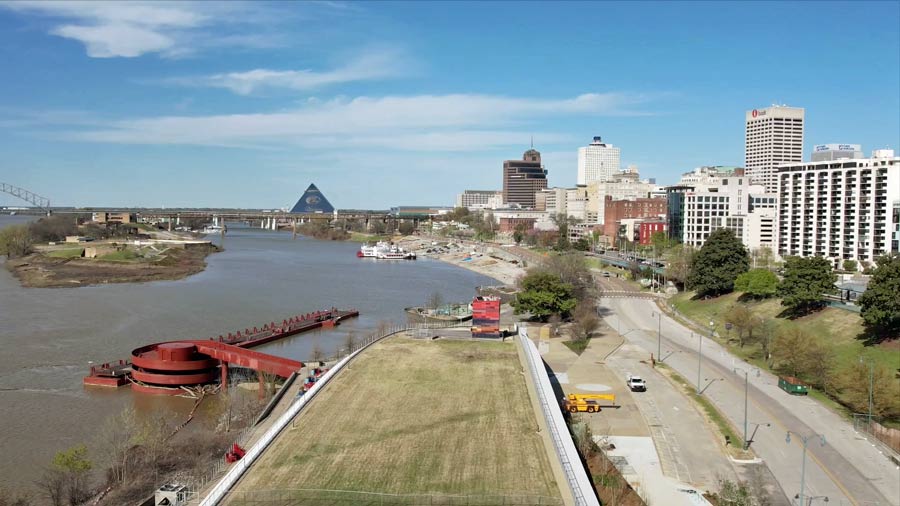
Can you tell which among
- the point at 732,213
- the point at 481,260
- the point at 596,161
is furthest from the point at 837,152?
the point at 596,161

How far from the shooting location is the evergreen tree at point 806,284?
3078 cm

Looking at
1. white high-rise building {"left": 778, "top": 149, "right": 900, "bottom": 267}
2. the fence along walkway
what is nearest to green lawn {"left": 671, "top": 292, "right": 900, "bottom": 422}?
the fence along walkway

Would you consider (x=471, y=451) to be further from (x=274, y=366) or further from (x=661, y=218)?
(x=661, y=218)

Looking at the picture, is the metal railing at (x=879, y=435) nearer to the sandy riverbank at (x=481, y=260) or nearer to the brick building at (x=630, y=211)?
the sandy riverbank at (x=481, y=260)

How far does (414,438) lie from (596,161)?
541 ft

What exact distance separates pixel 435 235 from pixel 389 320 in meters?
85.0

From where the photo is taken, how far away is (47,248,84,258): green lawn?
6512 centimetres

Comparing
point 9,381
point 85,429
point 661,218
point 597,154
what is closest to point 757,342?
point 85,429

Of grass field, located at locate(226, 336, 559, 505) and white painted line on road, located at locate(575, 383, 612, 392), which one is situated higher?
grass field, located at locate(226, 336, 559, 505)

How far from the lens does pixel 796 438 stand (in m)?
18.2

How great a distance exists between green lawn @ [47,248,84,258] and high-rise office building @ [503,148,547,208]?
12668 centimetres

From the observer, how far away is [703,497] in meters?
14.5

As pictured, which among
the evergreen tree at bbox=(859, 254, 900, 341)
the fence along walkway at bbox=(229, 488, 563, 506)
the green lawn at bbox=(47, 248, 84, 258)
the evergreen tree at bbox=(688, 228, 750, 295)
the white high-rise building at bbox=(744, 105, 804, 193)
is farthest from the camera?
the white high-rise building at bbox=(744, 105, 804, 193)

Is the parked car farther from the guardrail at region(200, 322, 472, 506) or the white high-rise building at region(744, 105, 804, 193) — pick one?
the white high-rise building at region(744, 105, 804, 193)
